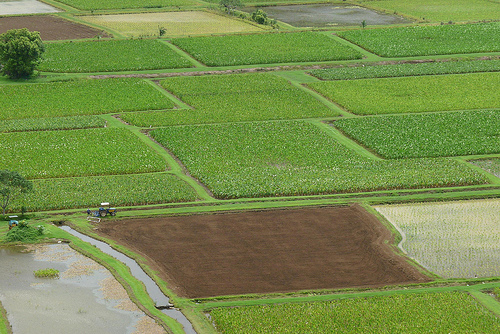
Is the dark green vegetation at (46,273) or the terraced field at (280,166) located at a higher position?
the terraced field at (280,166)

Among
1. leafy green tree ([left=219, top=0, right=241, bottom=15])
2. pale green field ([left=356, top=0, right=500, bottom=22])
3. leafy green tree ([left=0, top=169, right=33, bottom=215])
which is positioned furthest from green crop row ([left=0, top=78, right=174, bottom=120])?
pale green field ([left=356, top=0, right=500, bottom=22])

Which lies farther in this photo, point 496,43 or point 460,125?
point 496,43

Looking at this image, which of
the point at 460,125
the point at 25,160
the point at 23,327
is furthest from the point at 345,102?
the point at 23,327

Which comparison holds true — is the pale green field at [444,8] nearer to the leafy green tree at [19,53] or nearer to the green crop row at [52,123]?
the leafy green tree at [19,53]

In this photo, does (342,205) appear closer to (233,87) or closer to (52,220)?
(52,220)

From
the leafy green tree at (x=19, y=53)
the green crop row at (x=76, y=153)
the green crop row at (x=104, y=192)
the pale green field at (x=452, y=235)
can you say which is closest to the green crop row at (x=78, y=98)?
the leafy green tree at (x=19, y=53)

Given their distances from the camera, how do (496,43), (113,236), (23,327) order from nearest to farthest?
(23,327) → (113,236) → (496,43)

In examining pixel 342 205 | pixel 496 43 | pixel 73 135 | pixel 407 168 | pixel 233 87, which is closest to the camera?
pixel 342 205
